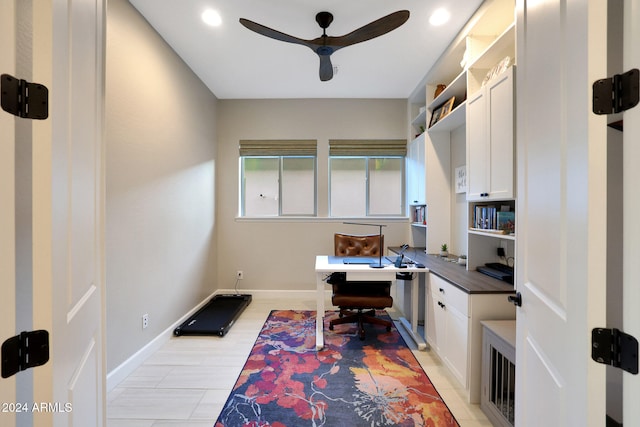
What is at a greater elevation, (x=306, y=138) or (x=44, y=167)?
(x=306, y=138)

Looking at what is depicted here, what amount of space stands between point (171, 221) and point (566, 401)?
3.00m

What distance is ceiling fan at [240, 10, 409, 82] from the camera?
6.10 feet

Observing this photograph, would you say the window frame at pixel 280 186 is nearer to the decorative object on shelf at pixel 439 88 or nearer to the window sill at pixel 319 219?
the window sill at pixel 319 219

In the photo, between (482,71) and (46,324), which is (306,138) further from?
(46,324)

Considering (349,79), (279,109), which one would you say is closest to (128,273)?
(279,109)

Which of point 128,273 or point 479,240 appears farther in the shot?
point 479,240

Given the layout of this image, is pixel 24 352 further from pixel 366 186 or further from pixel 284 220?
pixel 366 186

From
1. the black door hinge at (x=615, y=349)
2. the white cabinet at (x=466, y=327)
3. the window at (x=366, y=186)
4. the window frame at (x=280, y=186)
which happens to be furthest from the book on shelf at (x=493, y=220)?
the window frame at (x=280, y=186)

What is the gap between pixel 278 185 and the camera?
400 cm

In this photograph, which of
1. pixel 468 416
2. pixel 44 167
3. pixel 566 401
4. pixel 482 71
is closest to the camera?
pixel 44 167

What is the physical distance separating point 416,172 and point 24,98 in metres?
3.53

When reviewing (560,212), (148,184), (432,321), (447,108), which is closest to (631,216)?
(560,212)

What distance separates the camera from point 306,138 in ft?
12.8

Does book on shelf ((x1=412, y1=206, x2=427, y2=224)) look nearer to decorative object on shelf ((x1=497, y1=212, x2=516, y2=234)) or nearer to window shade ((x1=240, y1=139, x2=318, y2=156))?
decorative object on shelf ((x1=497, y1=212, x2=516, y2=234))
